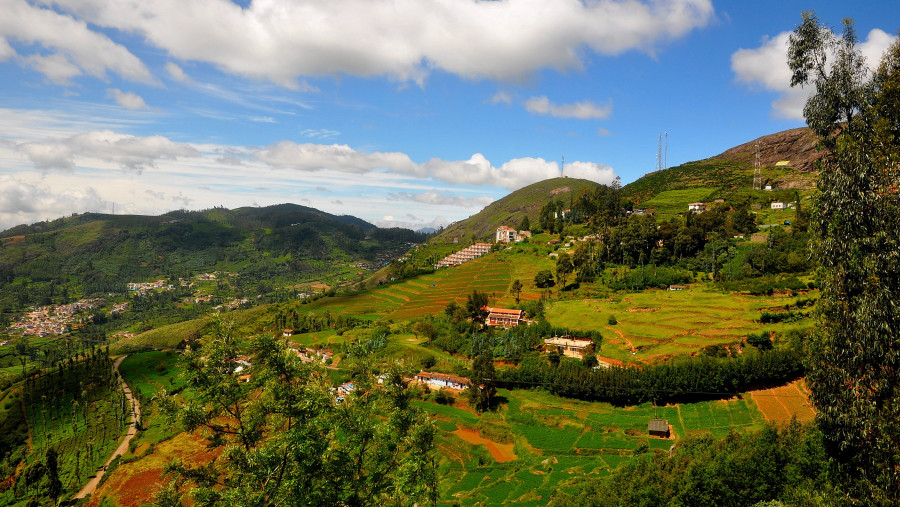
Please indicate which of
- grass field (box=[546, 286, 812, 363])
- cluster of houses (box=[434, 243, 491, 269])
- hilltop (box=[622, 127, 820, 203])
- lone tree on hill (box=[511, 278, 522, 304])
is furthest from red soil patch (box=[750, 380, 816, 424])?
cluster of houses (box=[434, 243, 491, 269])

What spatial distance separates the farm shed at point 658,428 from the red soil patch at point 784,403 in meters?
8.84

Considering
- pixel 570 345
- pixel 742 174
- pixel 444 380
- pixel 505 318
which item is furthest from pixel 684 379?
pixel 742 174

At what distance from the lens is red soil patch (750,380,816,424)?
38312 mm

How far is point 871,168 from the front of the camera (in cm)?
1101

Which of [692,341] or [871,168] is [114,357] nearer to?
[692,341]

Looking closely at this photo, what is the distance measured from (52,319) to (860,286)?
235977 mm

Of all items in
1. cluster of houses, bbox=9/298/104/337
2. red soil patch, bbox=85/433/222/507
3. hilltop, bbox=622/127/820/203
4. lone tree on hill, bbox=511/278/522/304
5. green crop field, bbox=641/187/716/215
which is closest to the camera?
red soil patch, bbox=85/433/222/507

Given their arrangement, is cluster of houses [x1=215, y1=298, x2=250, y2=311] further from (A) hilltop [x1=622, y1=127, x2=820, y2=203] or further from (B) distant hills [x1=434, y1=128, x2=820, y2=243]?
(A) hilltop [x1=622, y1=127, x2=820, y2=203]

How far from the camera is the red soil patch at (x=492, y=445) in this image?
42312 millimetres

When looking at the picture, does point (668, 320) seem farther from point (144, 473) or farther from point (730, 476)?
point (144, 473)

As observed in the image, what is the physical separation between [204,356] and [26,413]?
81.9 m

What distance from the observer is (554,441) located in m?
42.9

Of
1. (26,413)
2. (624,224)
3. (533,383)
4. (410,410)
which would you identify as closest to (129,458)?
(26,413)

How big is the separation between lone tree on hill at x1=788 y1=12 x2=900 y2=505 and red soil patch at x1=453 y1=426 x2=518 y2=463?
34.6 m
